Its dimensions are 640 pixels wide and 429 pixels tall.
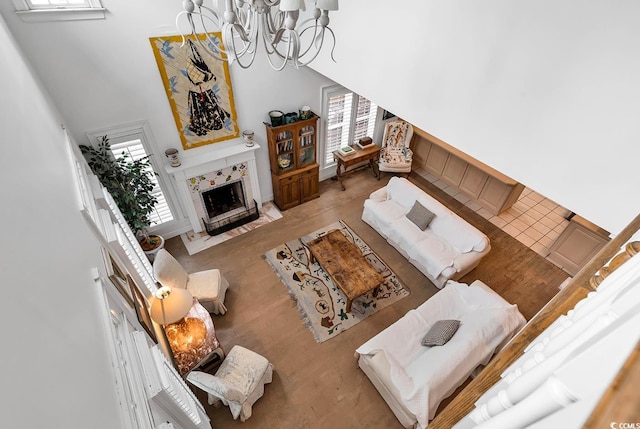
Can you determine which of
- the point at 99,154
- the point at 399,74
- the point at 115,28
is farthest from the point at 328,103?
the point at 99,154

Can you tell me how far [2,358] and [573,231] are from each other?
604 centimetres

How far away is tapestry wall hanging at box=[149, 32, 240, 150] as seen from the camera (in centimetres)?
377

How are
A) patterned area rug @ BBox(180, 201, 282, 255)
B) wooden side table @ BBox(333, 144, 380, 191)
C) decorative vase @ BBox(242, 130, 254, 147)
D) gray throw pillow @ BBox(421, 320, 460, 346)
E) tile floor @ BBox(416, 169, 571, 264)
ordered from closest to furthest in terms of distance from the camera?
gray throw pillow @ BBox(421, 320, 460, 346), decorative vase @ BBox(242, 130, 254, 147), patterned area rug @ BBox(180, 201, 282, 255), tile floor @ BBox(416, 169, 571, 264), wooden side table @ BBox(333, 144, 380, 191)

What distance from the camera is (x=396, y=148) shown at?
21.8 feet

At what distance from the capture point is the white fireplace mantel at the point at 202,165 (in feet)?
14.7

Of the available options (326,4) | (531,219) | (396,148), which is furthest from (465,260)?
(326,4)

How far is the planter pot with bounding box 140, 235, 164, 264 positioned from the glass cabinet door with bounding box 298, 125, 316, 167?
265 centimetres

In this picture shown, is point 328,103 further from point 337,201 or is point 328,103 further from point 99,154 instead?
point 99,154

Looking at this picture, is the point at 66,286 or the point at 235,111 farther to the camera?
the point at 235,111

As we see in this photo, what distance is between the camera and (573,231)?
4637 millimetres

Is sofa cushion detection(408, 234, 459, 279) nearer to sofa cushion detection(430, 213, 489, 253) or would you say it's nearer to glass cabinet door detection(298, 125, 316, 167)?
sofa cushion detection(430, 213, 489, 253)

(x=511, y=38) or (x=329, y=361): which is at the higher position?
(x=511, y=38)

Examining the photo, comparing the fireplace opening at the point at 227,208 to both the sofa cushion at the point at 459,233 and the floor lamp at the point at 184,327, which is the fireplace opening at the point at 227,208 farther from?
the sofa cushion at the point at 459,233

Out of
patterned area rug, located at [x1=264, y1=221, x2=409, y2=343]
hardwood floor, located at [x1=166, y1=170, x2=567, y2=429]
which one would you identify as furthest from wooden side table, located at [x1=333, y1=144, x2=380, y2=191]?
patterned area rug, located at [x1=264, y1=221, x2=409, y2=343]
